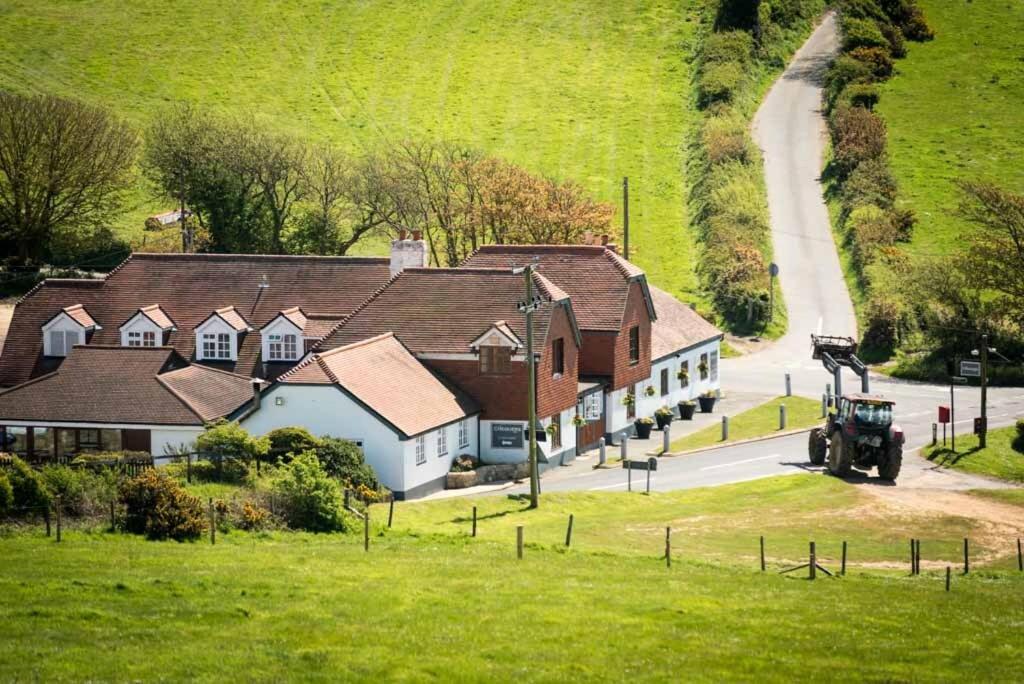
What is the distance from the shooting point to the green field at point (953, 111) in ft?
382

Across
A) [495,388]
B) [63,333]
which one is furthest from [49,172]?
[495,388]

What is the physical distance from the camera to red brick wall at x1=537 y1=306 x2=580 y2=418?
61781mm

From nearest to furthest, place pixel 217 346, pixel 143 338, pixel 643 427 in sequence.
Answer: pixel 217 346 < pixel 143 338 < pixel 643 427

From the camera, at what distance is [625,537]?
47.6 m

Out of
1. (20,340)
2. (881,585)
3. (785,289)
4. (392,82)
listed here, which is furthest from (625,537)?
(392,82)

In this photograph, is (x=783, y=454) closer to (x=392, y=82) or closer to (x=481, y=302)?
(x=481, y=302)

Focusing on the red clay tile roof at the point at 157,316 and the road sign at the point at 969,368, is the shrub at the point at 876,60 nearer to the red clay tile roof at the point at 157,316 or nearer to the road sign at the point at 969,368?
the road sign at the point at 969,368

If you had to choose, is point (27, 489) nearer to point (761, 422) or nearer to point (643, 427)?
point (643, 427)

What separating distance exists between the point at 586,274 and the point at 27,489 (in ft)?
116

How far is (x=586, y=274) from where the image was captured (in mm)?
71125

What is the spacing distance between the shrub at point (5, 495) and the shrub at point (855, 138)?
91.4 metres

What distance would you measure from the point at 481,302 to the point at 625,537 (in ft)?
59.6

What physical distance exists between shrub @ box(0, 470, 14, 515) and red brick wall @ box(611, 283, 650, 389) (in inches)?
1350

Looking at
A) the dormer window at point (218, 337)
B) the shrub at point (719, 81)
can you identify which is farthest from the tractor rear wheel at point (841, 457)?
the shrub at point (719, 81)
